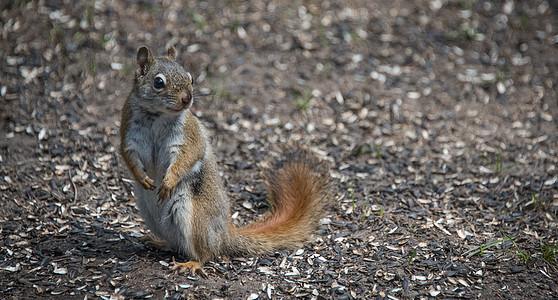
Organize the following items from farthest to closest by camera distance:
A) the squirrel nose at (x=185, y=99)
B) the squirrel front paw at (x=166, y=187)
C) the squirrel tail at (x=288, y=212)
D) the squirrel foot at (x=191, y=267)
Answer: the squirrel tail at (x=288, y=212) → the squirrel foot at (x=191, y=267) → the squirrel front paw at (x=166, y=187) → the squirrel nose at (x=185, y=99)

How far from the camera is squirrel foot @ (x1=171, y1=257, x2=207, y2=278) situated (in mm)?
3410

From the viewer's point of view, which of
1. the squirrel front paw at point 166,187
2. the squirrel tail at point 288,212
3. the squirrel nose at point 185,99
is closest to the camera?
the squirrel nose at point 185,99

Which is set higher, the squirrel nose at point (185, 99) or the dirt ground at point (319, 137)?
the squirrel nose at point (185, 99)

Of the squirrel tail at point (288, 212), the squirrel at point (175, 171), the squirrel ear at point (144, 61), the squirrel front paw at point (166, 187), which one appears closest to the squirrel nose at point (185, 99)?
the squirrel at point (175, 171)

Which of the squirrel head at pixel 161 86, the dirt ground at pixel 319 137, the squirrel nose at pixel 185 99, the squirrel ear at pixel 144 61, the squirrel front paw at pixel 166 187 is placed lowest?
the dirt ground at pixel 319 137

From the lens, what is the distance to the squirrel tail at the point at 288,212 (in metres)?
3.71

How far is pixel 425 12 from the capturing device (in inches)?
269

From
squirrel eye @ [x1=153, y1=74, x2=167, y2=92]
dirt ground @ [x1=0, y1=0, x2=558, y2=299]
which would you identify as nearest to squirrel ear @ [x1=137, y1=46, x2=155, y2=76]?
squirrel eye @ [x1=153, y1=74, x2=167, y2=92]

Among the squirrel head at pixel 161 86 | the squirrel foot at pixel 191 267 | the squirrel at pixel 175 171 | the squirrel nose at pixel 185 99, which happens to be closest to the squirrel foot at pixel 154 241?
the squirrel at pixel 175 171

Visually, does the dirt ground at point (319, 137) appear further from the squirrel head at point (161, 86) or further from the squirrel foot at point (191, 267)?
the squirrel head at point (161, 86)

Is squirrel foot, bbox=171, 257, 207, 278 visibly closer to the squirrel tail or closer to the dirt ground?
the dirt ground

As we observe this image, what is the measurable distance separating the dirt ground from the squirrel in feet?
0.43

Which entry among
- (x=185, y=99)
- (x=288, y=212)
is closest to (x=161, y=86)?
(x=185, y=99)

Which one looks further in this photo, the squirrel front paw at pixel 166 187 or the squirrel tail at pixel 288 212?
the squirrel tail at pixel 288 212
